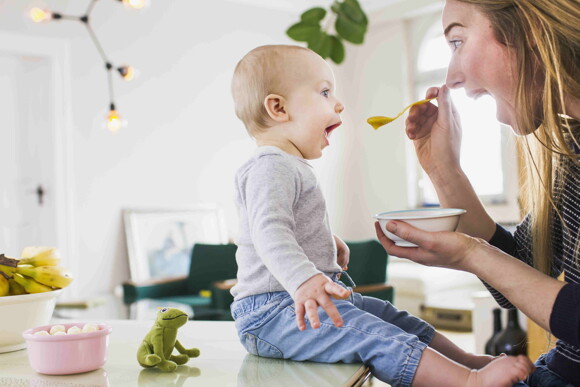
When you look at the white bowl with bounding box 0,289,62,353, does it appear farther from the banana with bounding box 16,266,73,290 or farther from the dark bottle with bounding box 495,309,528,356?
the dark bottle with bounding box 495,309,528,356

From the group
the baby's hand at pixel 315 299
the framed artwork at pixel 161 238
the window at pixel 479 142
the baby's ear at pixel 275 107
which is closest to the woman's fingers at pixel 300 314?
the baby's hand at pixel 315 299

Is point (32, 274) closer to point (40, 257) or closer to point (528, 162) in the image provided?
point (40, 257)

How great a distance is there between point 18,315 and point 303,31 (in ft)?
7.80

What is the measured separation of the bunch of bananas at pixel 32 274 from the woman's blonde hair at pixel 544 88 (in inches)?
35.9

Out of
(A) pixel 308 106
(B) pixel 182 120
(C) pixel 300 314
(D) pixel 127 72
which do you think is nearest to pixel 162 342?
(C) pixel 300 314

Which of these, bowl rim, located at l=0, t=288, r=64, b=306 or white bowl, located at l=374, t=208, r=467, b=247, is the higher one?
white bowl, located at l=374, t=208, r=467, b=247

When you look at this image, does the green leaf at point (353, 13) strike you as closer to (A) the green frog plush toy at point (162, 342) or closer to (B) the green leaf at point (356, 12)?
(B) the green leaf at point (356, 12)

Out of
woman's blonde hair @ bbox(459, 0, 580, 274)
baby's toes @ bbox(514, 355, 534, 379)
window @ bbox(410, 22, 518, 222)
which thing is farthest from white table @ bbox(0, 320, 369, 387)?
window @ bbox(410, 22, 518, 222)

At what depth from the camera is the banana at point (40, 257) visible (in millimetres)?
1235

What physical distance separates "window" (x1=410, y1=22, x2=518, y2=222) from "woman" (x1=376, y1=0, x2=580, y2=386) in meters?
4.94

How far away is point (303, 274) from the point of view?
97cm

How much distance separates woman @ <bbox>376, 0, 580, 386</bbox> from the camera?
1.06 meters

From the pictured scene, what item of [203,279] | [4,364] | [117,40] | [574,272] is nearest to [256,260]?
[4,364]

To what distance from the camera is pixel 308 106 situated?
49.9 inches
